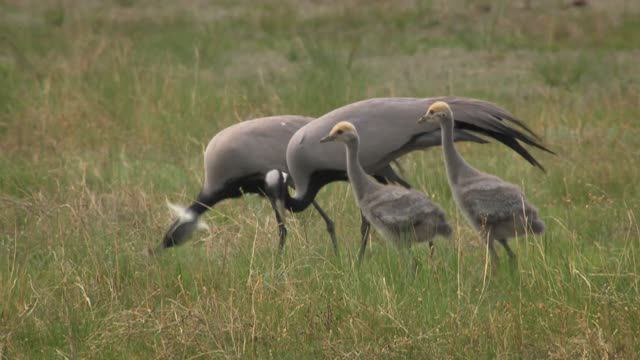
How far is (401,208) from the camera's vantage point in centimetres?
557

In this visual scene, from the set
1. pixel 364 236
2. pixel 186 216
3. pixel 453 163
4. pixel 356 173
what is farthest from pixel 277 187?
pixel 453 163

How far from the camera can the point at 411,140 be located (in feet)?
20.3

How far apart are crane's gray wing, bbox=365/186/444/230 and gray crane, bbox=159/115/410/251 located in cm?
80

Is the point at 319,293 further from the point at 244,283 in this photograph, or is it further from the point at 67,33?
the point at 67,33

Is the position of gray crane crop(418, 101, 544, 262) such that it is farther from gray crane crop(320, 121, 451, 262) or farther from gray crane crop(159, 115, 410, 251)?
gray crane crop(159, 115, 410, 251)

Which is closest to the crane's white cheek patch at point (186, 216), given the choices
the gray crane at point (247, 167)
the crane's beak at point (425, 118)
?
the gray crane at point (247, 167)

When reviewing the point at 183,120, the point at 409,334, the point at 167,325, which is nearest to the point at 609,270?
the point at 409,334

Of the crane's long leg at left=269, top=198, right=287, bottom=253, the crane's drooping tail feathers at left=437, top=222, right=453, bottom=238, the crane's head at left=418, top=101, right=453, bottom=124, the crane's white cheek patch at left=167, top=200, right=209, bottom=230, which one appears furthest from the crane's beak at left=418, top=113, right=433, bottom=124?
the crane's white cheek patch at left=167, top=200, right=209, bottom=230

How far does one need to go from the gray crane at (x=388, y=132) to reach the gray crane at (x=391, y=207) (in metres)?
0.28

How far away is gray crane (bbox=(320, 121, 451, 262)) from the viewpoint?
18.1ft

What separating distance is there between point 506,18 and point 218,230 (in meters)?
7.97

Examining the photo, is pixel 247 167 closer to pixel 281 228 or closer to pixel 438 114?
pixel 281 228

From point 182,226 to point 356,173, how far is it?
109cm

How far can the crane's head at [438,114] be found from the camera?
578 centimetres
